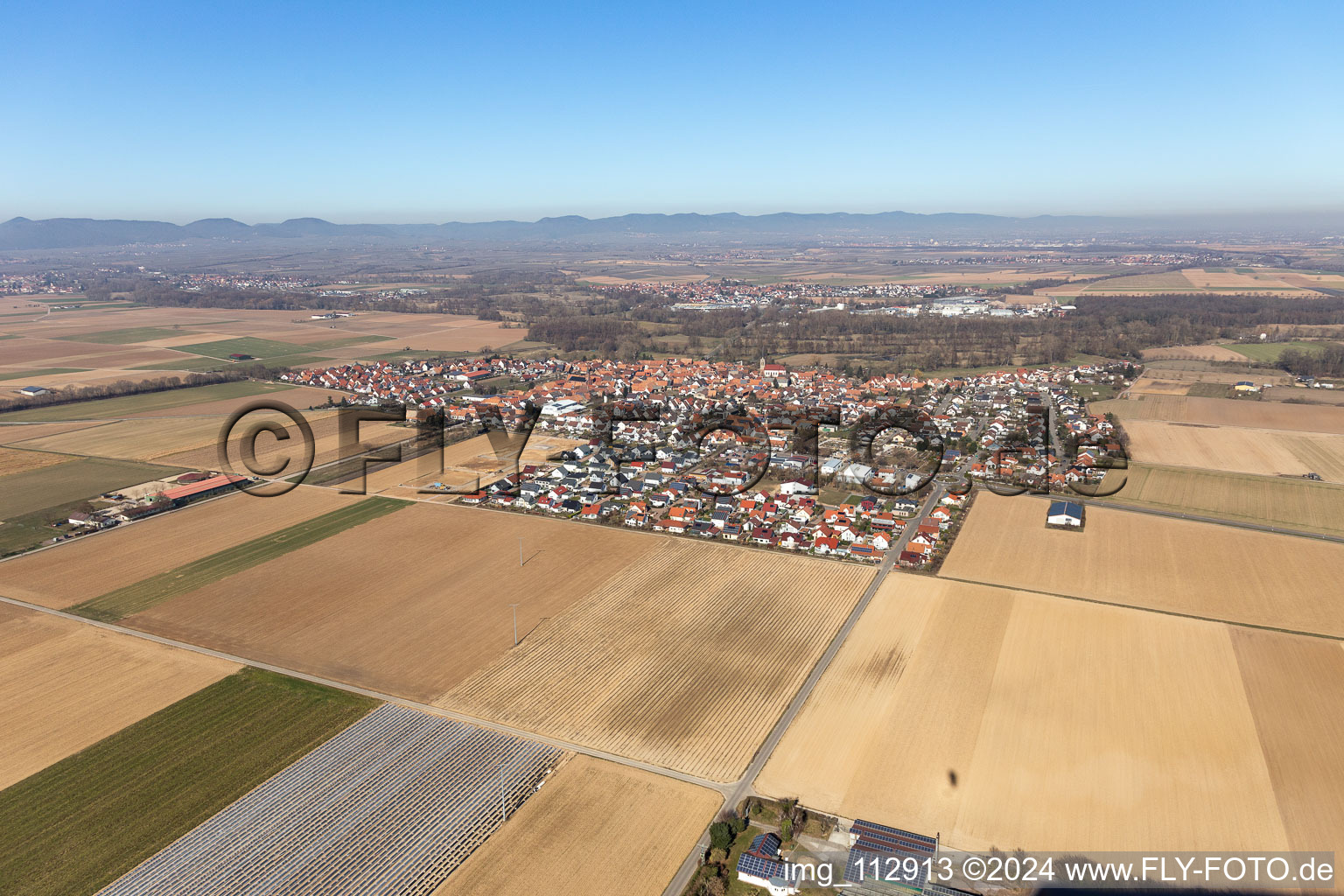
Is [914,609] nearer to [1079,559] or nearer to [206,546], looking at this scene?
[1079,559]

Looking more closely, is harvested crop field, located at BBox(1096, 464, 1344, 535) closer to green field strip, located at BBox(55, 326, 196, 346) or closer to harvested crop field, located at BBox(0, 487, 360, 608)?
harvested crop field, located at BBox(0, 487, 360, 608)

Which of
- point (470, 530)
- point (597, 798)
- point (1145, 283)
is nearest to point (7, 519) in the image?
point (470, 530)

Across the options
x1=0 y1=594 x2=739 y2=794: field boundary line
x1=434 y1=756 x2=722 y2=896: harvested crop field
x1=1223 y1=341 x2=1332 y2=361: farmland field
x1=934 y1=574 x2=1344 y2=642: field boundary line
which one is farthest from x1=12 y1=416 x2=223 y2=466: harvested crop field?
x1=1223 y1=341 x2=1332 y2=361: farmland field

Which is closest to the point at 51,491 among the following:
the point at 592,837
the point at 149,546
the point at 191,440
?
the point at 191,440

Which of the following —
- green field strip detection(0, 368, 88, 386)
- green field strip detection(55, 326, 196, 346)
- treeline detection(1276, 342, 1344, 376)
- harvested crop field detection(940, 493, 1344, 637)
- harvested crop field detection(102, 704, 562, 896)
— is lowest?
harvested crop field detection(102, 704, 562, 896)

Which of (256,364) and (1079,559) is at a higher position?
(256,364)

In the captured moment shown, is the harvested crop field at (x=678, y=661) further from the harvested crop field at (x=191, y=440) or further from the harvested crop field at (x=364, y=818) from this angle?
the harvested crop field at (x=191, y=440)
